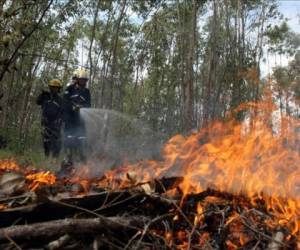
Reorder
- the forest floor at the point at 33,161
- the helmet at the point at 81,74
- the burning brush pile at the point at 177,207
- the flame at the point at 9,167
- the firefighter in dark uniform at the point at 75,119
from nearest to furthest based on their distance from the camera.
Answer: the burning brush pile at the point at 177,207 < the flame at the point at 9,167 < the forest floor at the point at 33,161 < the firefighter in dark uniform at the point at 75,119 < the helmet at the point at 81,74

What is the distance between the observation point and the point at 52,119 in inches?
400

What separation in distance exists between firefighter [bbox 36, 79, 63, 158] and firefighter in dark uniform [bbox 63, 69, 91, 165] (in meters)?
0.54

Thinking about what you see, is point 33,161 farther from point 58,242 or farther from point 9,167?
point 58,242

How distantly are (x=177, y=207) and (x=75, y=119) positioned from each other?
612 cm

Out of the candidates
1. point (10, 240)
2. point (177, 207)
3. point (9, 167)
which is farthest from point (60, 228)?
point (9, 167)

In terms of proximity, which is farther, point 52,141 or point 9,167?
point 52,141

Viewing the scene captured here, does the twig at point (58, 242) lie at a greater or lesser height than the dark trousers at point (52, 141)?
lesser

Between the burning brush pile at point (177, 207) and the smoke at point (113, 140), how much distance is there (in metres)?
5.03

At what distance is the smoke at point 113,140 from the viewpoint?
10.2 meters

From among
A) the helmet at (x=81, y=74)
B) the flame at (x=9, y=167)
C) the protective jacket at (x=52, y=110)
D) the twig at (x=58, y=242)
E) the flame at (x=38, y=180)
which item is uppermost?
the helmet at (x=81, y=74)

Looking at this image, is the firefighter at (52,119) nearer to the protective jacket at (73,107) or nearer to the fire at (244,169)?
the protective jacket at (73,107)

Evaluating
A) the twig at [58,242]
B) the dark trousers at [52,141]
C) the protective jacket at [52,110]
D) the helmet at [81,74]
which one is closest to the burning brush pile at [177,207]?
the twig at [58,242]

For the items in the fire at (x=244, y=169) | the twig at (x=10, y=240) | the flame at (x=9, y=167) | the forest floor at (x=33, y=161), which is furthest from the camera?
the forest floor at (x=33, y=161)

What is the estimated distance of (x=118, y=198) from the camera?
376 cm
